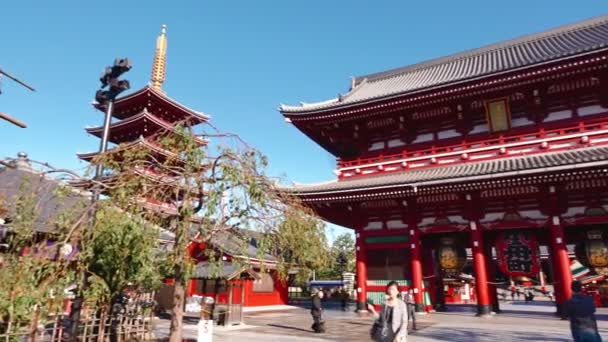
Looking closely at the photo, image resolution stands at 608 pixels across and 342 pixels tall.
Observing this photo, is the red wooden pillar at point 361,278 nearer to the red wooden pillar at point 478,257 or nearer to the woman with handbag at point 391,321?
the red wooden pillar at point 478,257

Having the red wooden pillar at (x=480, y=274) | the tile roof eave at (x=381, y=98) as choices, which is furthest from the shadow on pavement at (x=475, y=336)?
the tile roof eave at (x=381, y=98)

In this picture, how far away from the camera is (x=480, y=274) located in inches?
567

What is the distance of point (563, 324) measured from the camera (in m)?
12.1

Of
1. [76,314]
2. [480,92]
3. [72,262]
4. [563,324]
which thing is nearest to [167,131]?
[72,262]

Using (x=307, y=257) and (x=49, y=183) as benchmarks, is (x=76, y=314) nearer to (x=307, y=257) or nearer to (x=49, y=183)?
(x=49, y=183)

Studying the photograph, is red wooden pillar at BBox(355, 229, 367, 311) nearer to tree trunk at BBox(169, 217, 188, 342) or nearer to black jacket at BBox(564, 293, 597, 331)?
tree trunk at BBox(169, 217, 188, 342)

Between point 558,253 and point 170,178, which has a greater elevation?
point 170,178

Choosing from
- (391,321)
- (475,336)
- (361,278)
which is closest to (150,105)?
(361,278)

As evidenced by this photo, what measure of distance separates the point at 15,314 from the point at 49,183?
2143 mm

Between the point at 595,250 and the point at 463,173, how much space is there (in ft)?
17.4

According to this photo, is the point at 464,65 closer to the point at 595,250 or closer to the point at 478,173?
the point at 478,173

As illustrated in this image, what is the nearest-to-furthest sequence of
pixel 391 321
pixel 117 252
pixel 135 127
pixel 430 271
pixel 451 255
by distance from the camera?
pixel 391 321 < pixel 117 252 < pixel 451 255 < pixel 430 271 < pixel 135 127

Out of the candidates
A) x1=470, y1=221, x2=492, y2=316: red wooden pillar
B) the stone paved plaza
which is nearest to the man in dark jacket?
the stone paved plaza

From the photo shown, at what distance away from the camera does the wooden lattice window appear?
15.1 metres
